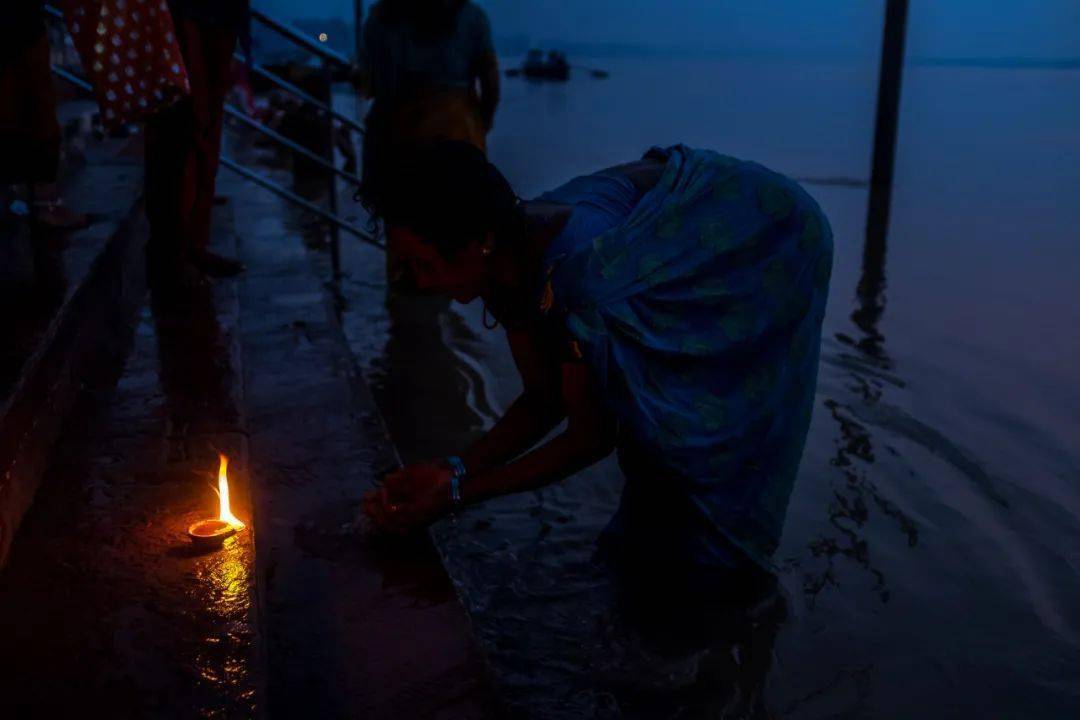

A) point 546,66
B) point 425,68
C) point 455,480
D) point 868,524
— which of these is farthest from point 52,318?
point 546,66

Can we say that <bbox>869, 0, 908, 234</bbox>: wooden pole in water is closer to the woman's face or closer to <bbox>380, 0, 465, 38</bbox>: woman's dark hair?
<bbox>380, 0, 465, 38</bbox>: woman's dark hair

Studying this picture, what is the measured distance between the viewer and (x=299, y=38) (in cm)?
555

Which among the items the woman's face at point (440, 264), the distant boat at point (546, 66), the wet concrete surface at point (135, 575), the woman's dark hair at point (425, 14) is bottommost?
the distant boat at point (546, 66)

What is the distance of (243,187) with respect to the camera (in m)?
10.3

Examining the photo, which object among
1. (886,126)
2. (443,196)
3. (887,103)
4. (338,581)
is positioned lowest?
(338,581)

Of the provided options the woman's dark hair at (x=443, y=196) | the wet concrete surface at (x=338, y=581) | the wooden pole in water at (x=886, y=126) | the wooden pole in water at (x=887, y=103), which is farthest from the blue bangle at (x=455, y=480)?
the wooden pole in water at (x=887, y=103)

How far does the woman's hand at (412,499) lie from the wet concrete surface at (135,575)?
292 millimetres

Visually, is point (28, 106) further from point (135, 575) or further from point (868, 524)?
point (868, 524)

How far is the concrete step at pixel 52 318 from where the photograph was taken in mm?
2297

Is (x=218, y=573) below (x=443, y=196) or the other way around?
below

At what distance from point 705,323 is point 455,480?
2.20 feet

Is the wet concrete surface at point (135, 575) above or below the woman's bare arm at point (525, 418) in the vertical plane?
below

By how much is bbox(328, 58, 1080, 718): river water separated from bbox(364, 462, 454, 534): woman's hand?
504 mm

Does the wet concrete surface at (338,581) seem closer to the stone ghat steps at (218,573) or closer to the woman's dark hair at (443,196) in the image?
the stone ghat steps at (218,573)
